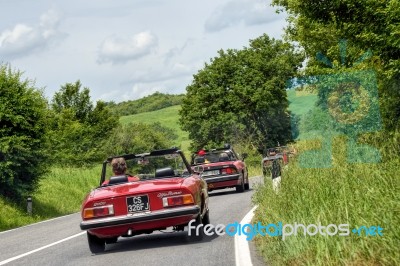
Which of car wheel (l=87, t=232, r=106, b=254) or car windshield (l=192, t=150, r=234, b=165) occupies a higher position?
Answer: car windshield (l=192, t=150, r=234, b=165)

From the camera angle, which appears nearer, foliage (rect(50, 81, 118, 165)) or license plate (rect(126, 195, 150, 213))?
license plate (rect(126, 195, 150, 213))

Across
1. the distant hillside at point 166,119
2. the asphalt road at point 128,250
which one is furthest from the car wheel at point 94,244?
the distant hillside at point 166,119

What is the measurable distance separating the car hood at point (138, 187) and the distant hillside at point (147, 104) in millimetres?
146490

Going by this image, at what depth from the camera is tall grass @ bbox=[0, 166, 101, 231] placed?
2141 centimetres

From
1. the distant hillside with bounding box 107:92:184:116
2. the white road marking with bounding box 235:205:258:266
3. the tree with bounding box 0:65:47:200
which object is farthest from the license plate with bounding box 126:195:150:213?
the distant hillside with bounding box 107:92:184:116

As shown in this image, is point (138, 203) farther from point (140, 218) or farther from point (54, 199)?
point (54, 199)

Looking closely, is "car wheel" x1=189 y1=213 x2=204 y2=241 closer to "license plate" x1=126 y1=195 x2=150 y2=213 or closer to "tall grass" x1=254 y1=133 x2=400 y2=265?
"license plate" x1=126 y1=195 x2=150 y2=213

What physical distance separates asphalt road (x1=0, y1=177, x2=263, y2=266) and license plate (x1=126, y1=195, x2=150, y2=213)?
0.61 metres

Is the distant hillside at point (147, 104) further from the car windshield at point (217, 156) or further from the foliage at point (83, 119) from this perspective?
the car windshield at point (217, 156)

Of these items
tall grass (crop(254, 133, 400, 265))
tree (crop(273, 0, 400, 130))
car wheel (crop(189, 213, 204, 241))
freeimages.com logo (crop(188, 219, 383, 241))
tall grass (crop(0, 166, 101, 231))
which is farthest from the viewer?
tall grass (crop(0, 166, 101, 231))

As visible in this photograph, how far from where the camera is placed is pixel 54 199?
26.5 m

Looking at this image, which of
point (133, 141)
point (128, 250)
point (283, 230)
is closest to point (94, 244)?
point (128, 250)

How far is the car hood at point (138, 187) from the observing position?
10992mm

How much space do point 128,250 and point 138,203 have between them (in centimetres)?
78
